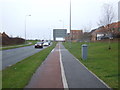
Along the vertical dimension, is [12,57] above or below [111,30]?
below

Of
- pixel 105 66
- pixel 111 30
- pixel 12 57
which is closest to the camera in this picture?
pixel 105 66

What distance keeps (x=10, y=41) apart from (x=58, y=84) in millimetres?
55131

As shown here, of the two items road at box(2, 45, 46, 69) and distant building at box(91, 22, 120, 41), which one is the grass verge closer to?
road at box(2, 45, 46, 69)

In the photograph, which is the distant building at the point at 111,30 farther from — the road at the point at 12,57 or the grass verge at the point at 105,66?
the grass verge at the point at 105,66

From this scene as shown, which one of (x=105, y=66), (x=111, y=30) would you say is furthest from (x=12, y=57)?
(x=111, y=30)

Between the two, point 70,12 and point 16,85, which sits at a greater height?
point 70,12

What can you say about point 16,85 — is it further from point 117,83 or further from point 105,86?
point 117,83

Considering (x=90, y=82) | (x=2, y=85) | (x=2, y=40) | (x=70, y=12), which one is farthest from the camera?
(x=2, y=40)

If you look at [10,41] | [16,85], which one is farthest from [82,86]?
[10,41]

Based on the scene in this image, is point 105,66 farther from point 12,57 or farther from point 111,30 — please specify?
point 111,30

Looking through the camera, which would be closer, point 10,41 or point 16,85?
point 16,85

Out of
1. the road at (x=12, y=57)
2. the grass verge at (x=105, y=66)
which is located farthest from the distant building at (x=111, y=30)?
the grass verge at (x=105, y=66)

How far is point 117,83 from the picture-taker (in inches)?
303

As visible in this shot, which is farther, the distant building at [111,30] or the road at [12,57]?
the distant building at [111,30]
